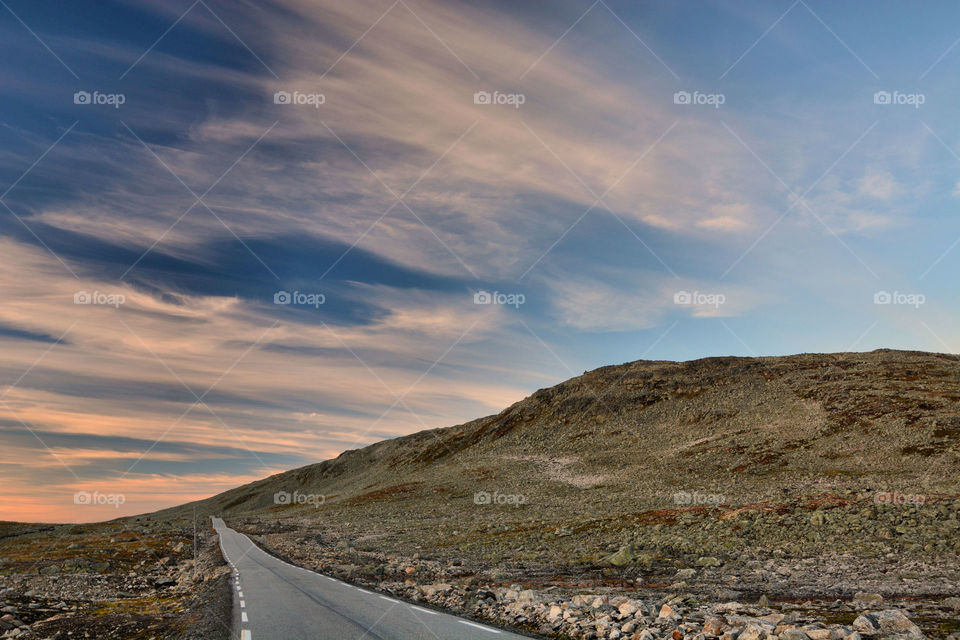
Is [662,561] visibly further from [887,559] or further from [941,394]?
[941,394]

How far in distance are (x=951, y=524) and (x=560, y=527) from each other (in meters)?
25.3

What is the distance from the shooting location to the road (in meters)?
Result: 13.7

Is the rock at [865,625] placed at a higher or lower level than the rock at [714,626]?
lower

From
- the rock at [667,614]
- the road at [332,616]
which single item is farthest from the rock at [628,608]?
the road at [332,616]

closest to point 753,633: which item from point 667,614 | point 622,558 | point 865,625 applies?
point 667,614

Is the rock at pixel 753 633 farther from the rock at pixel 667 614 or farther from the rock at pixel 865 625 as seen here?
the rock at pixel 865 625

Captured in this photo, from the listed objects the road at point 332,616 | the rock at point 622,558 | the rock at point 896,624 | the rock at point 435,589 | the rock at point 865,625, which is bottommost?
the rock at point 622,558

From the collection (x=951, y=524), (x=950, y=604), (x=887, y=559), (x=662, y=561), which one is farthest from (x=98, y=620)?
(x=951, y=524)

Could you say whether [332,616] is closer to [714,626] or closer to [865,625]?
[714,626]

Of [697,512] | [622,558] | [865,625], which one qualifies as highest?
[865,625]

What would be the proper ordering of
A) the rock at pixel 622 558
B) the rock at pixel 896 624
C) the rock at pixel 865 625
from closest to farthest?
the rock at pixel 896 624 < the rock at pixel 865 625 < the rock at pixel 622 558

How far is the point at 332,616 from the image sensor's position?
53.1 feet

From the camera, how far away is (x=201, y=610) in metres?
19.8

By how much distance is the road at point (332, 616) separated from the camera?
13.7 m
